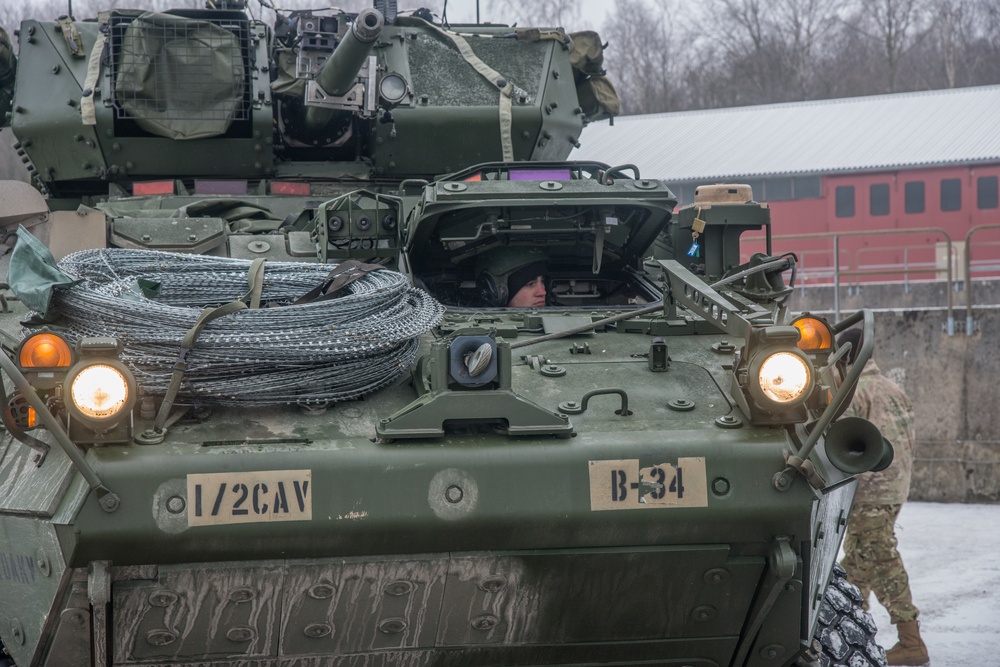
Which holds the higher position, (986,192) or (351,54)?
(351,54)

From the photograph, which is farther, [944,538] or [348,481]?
[944,538]

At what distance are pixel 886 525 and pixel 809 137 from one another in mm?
19119

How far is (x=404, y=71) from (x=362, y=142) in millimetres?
454

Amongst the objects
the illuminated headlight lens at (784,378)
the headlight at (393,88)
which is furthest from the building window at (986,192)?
the illuminated headlight lens at (784,378)

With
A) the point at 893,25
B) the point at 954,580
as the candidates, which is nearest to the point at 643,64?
the point at 893,25

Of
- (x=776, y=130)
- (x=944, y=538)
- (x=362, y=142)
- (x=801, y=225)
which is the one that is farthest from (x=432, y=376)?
(x=776, y=130)

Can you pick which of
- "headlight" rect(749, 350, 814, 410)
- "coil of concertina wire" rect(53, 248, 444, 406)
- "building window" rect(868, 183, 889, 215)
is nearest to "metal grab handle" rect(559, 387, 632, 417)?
"headlight" rect(749, 350, 814, 410)

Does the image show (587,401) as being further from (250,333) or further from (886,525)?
(886,525)

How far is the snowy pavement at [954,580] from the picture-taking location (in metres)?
7.57

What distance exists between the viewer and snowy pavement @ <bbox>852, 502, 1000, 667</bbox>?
7569mm

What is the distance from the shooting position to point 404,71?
294 inches

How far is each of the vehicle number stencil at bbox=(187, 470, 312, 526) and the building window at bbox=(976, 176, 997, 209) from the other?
72.3 ft

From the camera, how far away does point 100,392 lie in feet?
12.7

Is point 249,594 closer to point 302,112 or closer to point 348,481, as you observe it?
point 348,481
